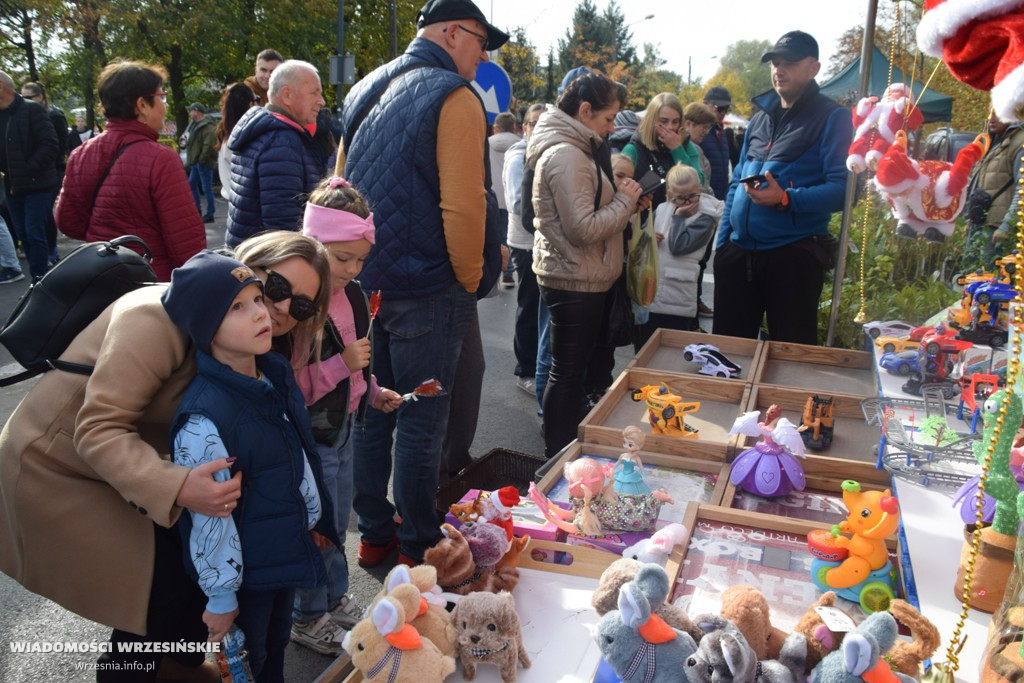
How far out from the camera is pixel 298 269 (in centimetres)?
194

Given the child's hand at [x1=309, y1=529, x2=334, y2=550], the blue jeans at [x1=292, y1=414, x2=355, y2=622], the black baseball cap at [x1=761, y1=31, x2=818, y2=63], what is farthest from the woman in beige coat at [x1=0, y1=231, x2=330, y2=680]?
the black baseball cap at [x1=761, y1=31, x2=818, y2=63]

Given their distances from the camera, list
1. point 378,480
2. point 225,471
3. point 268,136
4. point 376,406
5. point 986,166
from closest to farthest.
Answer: point 225,471 → point 376,406 → point 378,480 → point 268,136 → point 986,166

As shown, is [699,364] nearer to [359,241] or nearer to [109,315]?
[359,241]

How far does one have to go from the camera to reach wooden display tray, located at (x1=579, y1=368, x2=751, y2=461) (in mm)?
2778

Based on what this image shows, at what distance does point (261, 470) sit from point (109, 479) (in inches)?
11.7

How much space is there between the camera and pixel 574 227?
3.47 meters

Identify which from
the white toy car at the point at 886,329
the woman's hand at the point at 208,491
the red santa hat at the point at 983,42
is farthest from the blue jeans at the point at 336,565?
the white toy car at the point at 886,329

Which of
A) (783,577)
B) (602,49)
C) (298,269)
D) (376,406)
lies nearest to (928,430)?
(783,577)

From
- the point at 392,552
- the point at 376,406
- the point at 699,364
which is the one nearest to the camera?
the point at 376,406

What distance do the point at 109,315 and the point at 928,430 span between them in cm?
225

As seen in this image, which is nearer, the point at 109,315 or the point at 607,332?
the point at 109,315

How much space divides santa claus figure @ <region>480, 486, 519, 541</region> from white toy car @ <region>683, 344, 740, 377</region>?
5.45ft

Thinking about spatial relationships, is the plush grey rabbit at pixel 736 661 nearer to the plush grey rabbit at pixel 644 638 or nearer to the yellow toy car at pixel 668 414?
the plush grey rabbit at pixel 644 638

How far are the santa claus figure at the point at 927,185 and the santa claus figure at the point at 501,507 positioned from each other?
5.27ft
